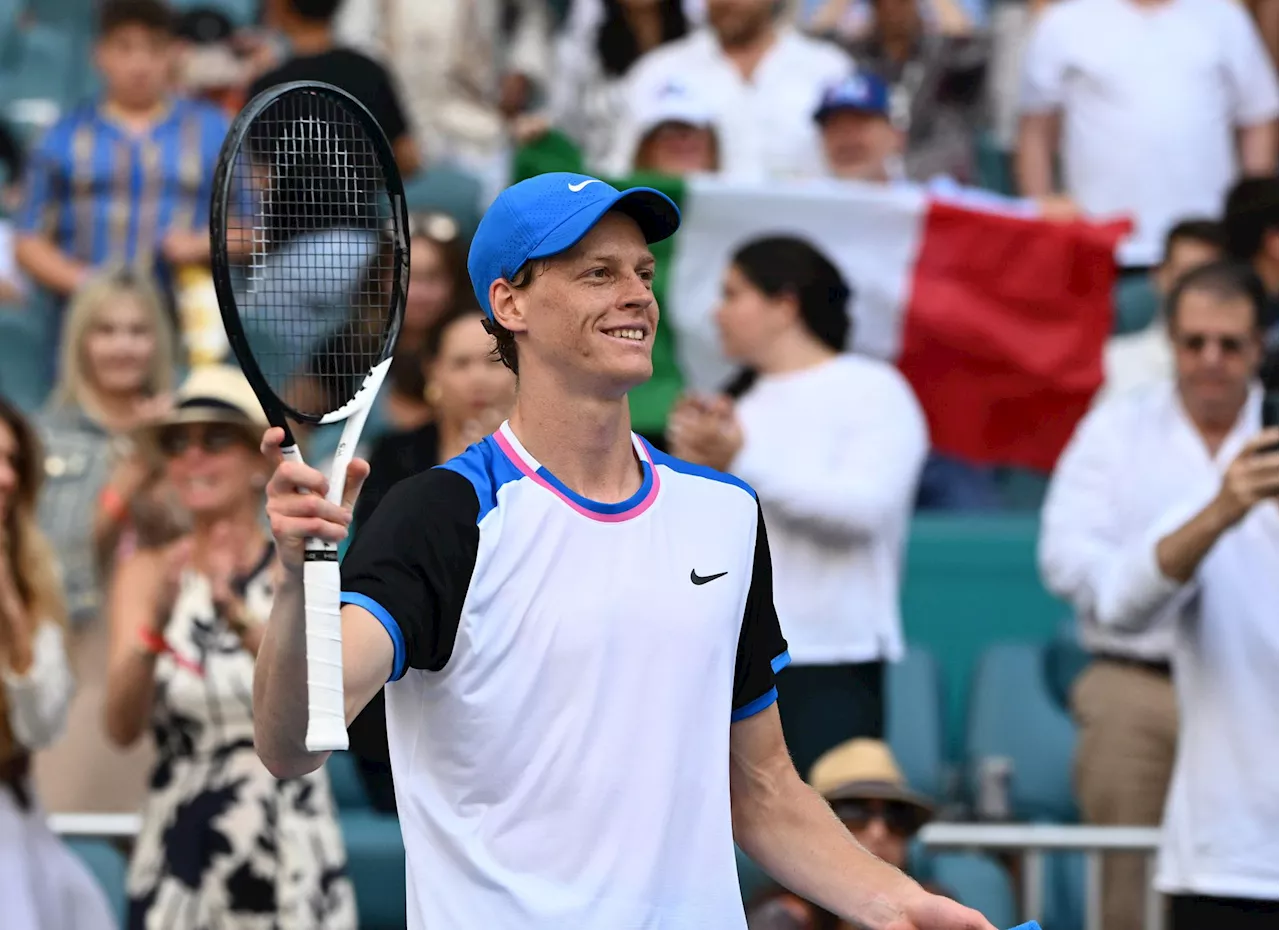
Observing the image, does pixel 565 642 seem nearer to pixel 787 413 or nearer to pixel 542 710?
pixel 542 710

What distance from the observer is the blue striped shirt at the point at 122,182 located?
9156mm

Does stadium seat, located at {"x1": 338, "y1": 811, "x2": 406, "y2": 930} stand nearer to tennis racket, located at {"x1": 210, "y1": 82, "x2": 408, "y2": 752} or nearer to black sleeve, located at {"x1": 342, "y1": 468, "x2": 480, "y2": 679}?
tennis racket, located at {"x1": 210, "y1": 82, "x2": 408, "y2": 752}

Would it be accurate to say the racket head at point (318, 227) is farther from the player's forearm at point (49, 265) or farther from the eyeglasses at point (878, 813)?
the player's forearm at point (49, 265)

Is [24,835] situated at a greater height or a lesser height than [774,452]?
lesser

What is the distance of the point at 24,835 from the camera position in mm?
5688

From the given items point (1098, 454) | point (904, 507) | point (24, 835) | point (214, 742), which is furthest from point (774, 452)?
point (24, 835)

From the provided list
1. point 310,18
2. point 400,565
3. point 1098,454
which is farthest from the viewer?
point 310,18

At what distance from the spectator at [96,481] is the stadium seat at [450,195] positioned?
1.46 meters

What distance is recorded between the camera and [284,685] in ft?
9.74

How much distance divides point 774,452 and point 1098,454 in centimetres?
90

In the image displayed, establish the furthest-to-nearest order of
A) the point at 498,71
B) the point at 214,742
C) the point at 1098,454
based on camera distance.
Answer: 1. the point at 498,71
2. the point at 1098,454
3. the point at 214,742

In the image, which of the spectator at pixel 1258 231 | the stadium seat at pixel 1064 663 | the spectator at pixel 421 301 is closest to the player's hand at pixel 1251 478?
the spectator at pixel 1258 231

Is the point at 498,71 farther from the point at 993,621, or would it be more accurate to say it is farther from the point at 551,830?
the point at 551,830

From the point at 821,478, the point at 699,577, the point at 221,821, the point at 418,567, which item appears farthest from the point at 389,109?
the point at 418,567
